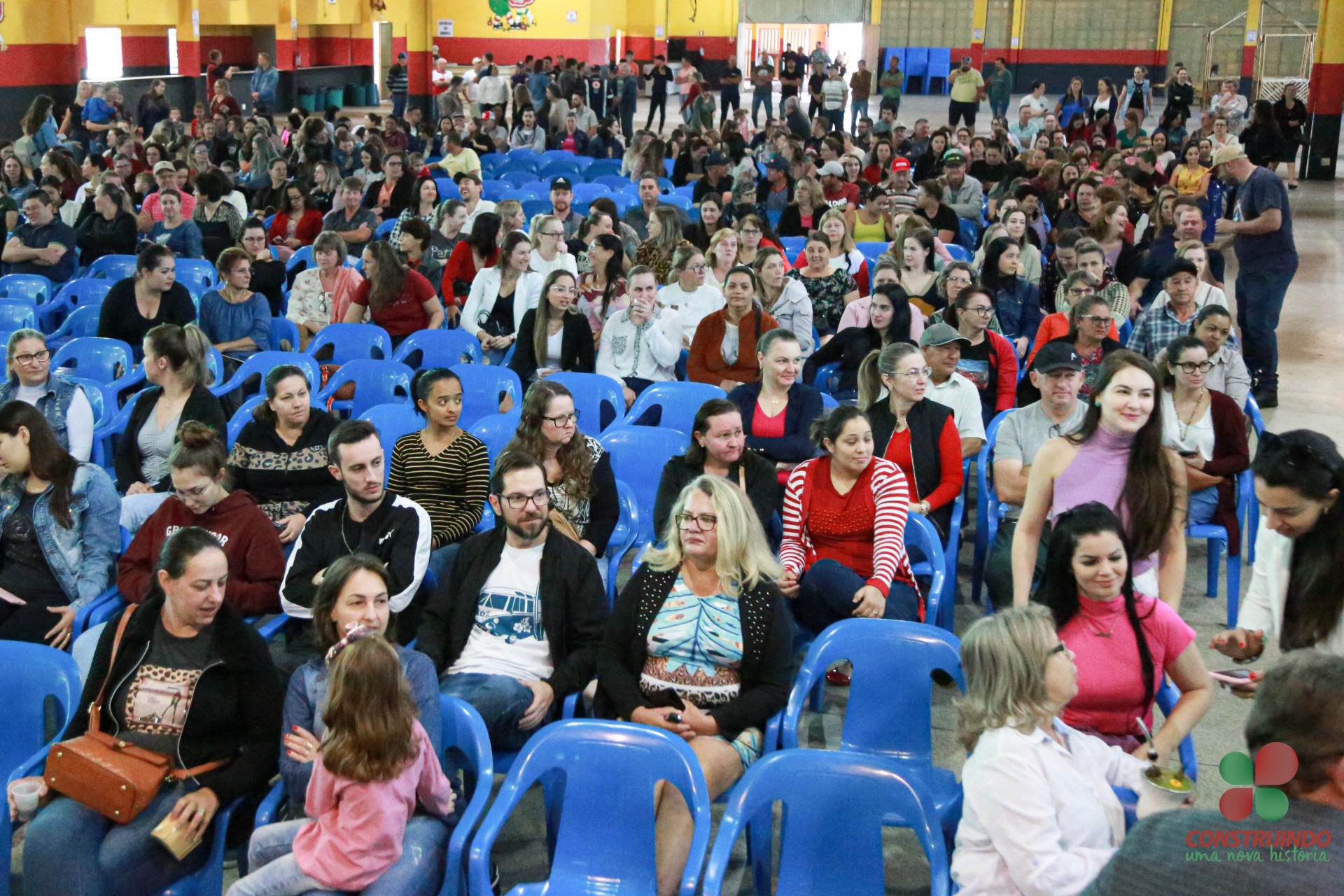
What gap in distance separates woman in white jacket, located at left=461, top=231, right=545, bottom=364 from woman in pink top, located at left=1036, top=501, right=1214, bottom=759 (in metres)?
4.40

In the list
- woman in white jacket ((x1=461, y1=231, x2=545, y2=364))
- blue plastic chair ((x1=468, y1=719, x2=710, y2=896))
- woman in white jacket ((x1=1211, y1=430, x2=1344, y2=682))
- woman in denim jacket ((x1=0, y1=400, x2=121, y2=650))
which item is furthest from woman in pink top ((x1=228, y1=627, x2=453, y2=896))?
woman in white jacket ((x1=461, y1=231, x2=545, y2=364))

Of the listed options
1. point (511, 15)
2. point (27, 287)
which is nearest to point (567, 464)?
point (27, 287)

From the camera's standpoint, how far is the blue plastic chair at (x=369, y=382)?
239 inches

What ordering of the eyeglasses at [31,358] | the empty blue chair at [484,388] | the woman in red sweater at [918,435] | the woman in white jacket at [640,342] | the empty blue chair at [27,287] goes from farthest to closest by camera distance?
1. the empty blue chair at [27,287]
2. the woman in white jacket at [640,342]
3. the empty blue chair at [484,388]
4. the eyeglasses at [31,358]
5. the woman in red sweater at [918,435]

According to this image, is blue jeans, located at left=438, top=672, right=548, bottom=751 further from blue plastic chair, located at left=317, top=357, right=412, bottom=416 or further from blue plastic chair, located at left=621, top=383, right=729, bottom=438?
blue plastic chair, located at left=317, top=357, right=412, bottom=416

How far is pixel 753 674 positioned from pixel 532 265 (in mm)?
4572

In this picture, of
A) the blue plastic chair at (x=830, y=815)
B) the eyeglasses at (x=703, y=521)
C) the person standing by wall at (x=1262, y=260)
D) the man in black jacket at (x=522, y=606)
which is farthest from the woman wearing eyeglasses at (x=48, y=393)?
the person standing by wall at (x=1262, y=260)

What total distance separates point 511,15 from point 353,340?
25.6m

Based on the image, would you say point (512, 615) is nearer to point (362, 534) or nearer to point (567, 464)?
point (362, 534)

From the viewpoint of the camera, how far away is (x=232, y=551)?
3980 millimetres

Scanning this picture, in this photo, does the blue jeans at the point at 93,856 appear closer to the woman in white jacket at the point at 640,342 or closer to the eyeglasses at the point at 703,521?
the eyeglasses at the point at 703,521

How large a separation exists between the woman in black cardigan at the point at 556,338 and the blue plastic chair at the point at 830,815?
3715 mm

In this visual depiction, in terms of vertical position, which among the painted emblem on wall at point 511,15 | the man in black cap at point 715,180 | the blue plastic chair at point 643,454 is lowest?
the blue plastic chair at point 643,454

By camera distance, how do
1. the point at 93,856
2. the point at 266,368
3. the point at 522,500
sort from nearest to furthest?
1. the point at 93,856
2. the point at 522,500
3. the point at 266,368
